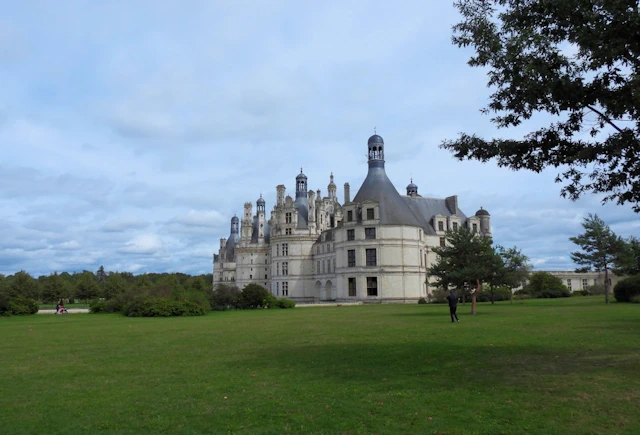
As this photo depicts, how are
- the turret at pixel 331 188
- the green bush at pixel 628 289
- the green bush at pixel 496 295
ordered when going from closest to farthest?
the green bush at pixel 628 289
the green bush at pixel 496 295
the turret at pixel 331 188

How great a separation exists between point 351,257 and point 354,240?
2635mm

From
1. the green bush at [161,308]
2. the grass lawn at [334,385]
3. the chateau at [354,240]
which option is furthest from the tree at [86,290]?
the grass lawn at [334,385]

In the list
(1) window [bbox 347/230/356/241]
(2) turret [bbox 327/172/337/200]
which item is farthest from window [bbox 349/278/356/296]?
(2) turret [bbox 327/172/337/200]

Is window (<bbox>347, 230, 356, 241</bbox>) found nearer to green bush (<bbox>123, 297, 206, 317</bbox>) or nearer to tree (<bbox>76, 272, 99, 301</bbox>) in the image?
green bush (<bbox>123, 297, 206, 317</bbox>)

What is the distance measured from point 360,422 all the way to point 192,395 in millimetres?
4037

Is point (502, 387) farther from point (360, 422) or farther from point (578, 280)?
point (578, 280)

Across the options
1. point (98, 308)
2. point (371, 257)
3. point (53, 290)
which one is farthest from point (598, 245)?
point (53, 290)

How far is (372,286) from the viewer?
227 ft

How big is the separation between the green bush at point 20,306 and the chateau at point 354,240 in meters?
38.9

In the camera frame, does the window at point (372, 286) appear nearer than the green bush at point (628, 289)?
No

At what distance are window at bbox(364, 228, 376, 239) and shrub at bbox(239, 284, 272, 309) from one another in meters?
20.6

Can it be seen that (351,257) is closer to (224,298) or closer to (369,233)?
(369,233)

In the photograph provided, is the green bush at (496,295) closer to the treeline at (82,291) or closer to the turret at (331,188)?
the treeline at (82,291)

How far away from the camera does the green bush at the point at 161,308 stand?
1644 inches
